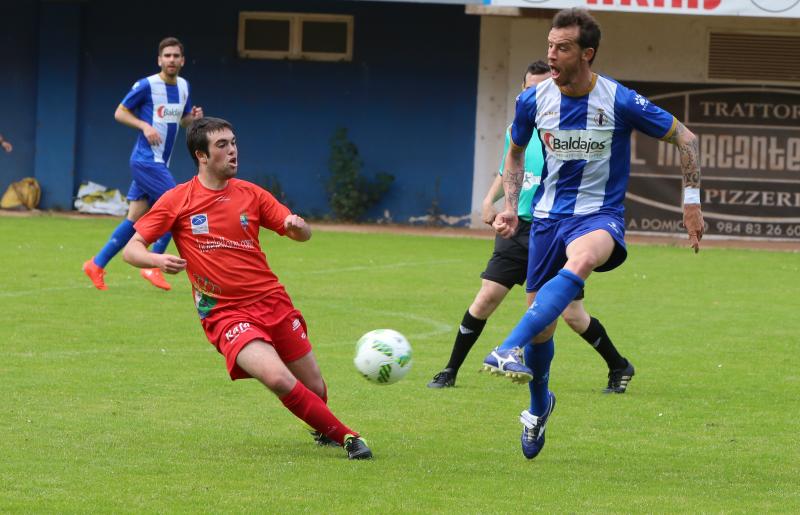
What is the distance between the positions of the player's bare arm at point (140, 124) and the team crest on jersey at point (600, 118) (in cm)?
730

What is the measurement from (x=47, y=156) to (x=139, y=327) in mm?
13264

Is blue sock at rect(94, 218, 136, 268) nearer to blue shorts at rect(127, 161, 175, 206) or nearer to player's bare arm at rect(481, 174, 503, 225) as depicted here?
blue shorts at rect(127, 161, 175, 206)

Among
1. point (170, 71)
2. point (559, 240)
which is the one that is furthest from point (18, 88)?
point (559, 240)

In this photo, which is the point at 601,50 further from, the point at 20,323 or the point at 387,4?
the point at 20,323

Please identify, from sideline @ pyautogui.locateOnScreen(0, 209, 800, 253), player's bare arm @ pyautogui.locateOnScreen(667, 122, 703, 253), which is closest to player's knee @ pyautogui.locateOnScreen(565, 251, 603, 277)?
player's bare arm @ pyautogui.locateOnScreen(667, 122, 703, 253)

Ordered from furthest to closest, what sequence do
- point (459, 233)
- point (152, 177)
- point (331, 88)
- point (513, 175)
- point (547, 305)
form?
point (331, 88) → point (459, 233) → point (152, 177) → point (513, 175) → point (547, 305)

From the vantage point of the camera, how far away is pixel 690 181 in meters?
6.81

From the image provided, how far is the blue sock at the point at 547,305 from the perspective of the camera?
6.11 m

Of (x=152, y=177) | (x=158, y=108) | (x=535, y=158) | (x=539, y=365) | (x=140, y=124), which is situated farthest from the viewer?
(x=158, y=108)

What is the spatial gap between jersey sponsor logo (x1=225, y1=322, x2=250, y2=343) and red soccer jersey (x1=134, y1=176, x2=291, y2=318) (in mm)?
151

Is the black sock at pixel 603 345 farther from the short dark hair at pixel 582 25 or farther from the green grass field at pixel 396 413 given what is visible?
the short dark hair at pixel 582 25

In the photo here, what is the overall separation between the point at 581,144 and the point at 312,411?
1.80 m

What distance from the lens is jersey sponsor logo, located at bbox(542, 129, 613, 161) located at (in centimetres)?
670

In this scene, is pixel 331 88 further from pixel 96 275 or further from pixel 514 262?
pixel 514 262
